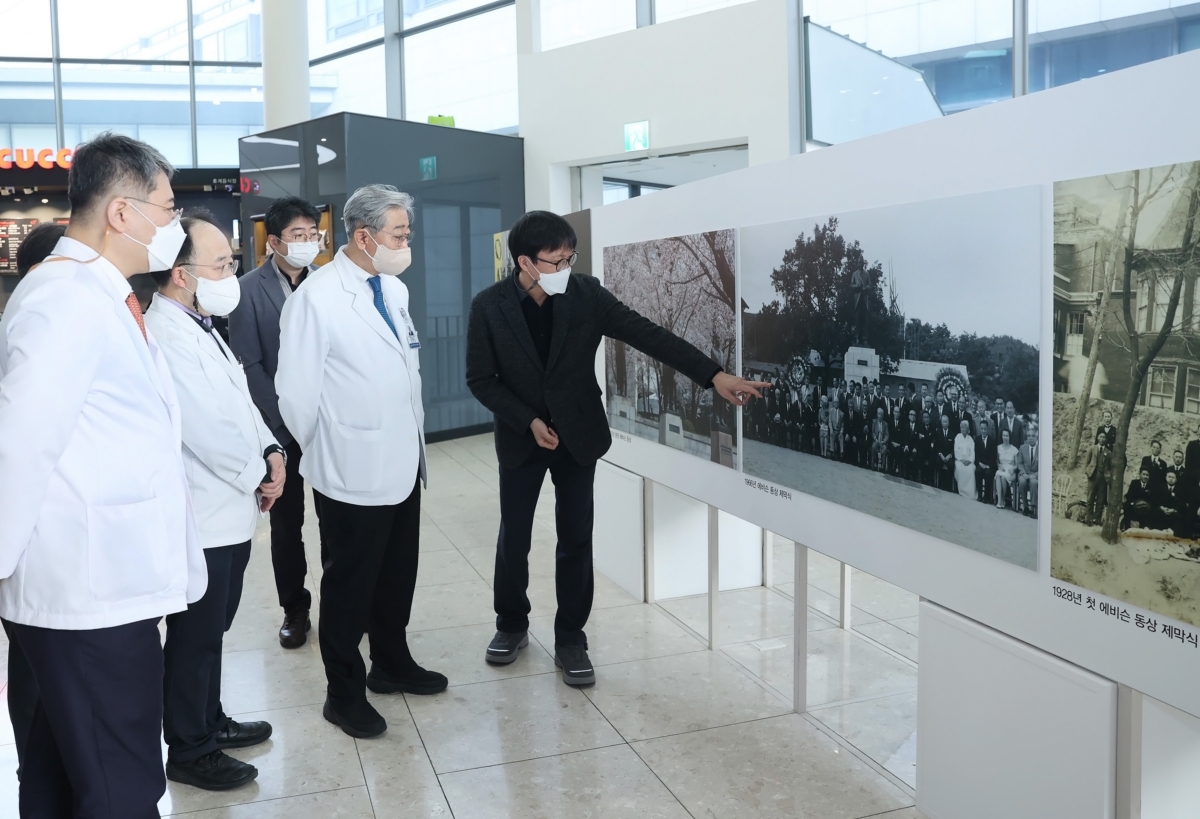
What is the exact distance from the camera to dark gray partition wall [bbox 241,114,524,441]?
9133 mm

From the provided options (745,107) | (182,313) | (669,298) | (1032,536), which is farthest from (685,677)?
(745,107)

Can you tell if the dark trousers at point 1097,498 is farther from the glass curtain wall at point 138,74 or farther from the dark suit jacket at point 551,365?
the glass curtain wall at point 138,74

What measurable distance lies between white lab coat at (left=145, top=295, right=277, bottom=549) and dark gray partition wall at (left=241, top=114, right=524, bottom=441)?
677cm

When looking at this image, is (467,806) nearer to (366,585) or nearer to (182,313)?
(366,585)

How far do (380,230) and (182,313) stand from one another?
73 centimetres

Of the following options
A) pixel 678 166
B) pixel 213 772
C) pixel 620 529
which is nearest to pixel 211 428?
pixel 213 772

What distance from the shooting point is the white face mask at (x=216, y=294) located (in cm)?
268

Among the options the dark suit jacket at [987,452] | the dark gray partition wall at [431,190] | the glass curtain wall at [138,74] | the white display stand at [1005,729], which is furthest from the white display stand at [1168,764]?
the glass curtain wall at [138,74]

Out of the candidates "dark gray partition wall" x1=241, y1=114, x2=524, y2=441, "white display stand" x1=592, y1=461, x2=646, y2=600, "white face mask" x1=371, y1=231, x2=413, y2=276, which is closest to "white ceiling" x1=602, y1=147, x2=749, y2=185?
"dark gray partition wall" x1=241, y1=114, x2=524, y2=441

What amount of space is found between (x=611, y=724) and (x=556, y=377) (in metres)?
1.22

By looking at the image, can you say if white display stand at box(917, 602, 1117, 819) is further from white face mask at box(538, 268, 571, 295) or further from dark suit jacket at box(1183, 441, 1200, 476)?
white face mask at box(538, 268, 571, 295)

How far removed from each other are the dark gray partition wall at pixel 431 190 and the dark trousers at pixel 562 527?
6.13 meters

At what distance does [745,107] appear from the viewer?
819cm

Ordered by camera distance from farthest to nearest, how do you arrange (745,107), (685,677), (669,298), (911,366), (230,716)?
(745,107), (669,298), (685,677), (230,716), (911,366)
